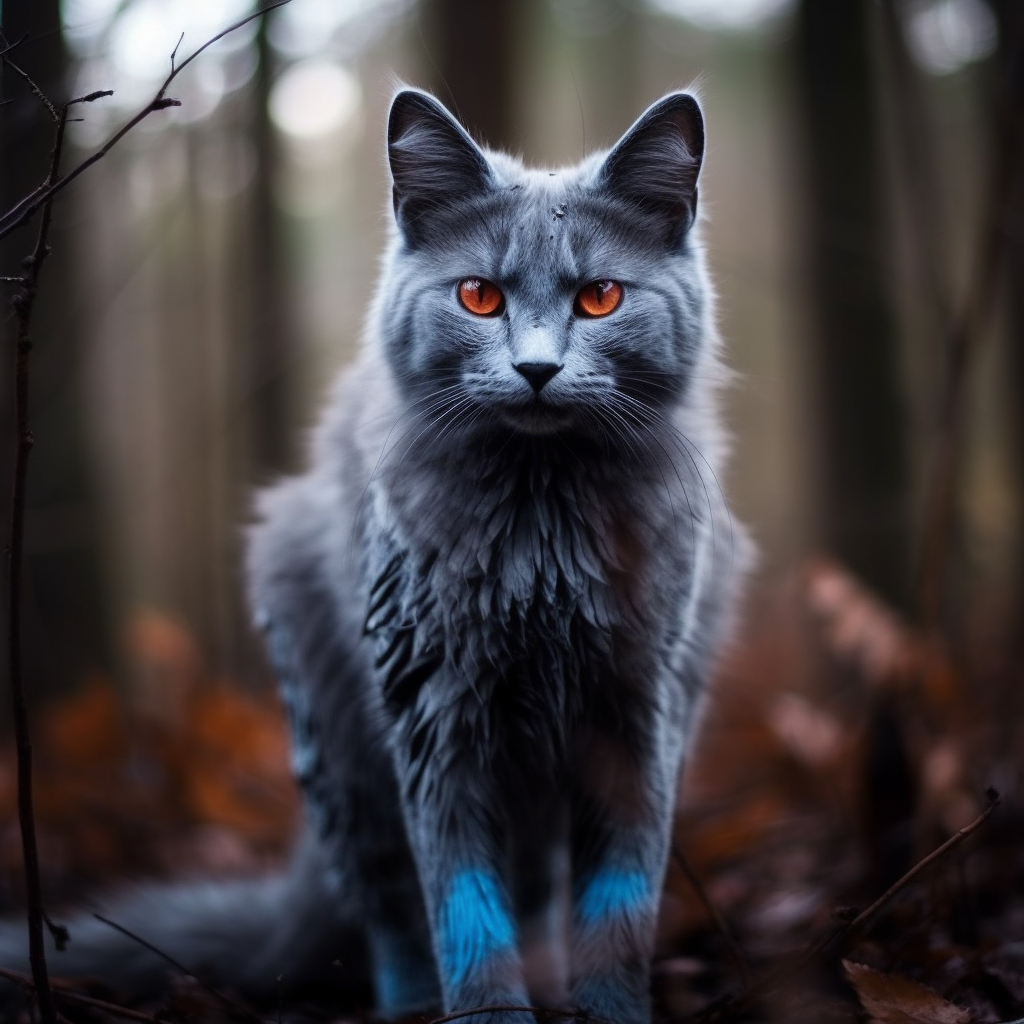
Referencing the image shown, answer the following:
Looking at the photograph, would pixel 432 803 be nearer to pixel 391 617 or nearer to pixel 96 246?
pixel 391 617

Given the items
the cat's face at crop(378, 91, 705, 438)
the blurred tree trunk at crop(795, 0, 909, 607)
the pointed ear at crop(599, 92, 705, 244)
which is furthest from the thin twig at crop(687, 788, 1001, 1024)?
the blurred tree trunk at crop(795, 0, 909, 607)

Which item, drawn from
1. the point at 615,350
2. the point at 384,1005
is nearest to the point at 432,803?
the point at 384,1005

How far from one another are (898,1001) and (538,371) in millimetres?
1461

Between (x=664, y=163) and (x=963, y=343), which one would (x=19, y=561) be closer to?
(x=664, y=163)

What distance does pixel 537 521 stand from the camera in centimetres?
233

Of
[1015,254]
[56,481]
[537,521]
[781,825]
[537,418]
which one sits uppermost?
[1015,254]

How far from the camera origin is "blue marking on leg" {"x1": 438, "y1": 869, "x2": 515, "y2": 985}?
2256 mm

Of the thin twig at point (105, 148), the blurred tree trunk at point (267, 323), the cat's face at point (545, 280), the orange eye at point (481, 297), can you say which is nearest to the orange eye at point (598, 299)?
the cat's face at point (545, 280)

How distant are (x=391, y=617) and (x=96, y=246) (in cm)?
525

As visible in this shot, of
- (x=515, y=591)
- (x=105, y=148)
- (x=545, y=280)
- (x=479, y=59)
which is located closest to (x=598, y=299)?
(x=545, y=280)

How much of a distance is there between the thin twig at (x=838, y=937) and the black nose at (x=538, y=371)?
1.18 m

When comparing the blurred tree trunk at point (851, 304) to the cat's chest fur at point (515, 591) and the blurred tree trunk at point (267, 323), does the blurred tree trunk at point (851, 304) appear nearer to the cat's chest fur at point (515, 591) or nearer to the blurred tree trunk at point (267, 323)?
the blurred tree trunk at point (267, 323)

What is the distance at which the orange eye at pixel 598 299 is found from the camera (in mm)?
2279

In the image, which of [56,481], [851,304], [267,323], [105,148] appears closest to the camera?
[105,148]
